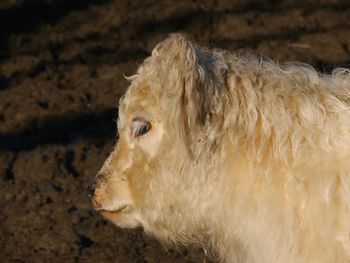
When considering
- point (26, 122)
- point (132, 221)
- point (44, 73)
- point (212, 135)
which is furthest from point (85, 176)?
point (212, 135)

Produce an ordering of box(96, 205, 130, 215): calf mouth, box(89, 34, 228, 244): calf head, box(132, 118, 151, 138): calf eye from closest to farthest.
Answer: box(89, 34, 228, 244): calf head, box(132, 118, 151, 138): calf eye, box(96, 205, 130, 215): calf mouth

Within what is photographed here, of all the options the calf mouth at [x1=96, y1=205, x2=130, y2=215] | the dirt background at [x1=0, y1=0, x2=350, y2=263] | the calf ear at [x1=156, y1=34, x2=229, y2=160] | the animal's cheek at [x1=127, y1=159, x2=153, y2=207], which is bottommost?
the dirt background at [x1=0, y1=0, x2=350, y2=263]

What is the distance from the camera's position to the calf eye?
4078 millimetres

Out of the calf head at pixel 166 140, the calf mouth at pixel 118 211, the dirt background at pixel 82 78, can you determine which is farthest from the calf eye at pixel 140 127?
the dirt background at pixel 82 78

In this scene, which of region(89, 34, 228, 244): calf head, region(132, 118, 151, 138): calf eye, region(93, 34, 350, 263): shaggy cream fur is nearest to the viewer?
region(93, 34, 350, 263): shaggy cream fur

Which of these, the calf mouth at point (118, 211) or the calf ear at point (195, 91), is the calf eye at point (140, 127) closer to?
the calf ear at point (195, 91)

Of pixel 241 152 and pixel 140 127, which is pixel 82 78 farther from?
pixel 241 152

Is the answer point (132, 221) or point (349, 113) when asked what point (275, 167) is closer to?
point (349, 113)

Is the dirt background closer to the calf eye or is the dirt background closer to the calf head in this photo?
the calf head

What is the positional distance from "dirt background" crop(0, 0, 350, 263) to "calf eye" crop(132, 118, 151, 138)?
2037 millimetres

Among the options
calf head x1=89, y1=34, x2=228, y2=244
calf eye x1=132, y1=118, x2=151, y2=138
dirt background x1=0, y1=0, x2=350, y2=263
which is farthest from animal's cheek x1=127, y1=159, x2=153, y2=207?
dirt background x1=0, y1=0, x2=350, y2=263

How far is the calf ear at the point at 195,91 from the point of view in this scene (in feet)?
12.6

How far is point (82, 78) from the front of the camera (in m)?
8.55

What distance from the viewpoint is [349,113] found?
12.5 ft
